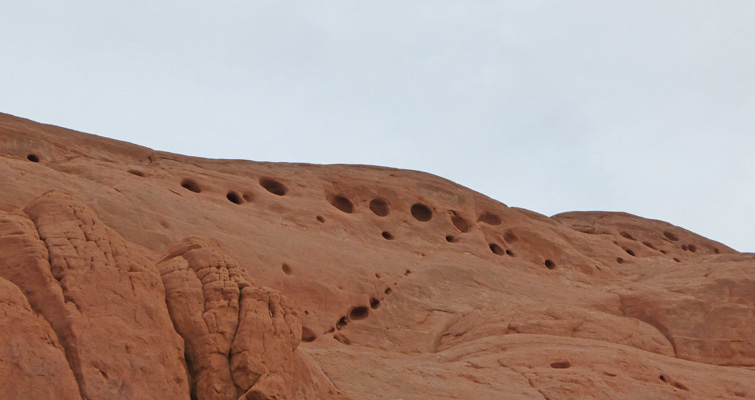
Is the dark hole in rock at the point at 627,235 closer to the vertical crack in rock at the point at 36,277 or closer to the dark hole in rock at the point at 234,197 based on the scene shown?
the dark hole in rock at the point at 234,197

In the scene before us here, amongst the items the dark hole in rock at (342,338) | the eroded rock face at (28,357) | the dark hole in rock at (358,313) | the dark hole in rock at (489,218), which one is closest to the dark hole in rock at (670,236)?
the dark hole in rock at (489,218)

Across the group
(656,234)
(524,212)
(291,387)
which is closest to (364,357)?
(291,387)

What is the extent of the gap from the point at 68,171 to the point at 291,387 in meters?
7.50

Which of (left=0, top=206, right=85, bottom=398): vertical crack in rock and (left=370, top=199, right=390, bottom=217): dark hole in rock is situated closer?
(left=0, top=206, right=85, bottom=398): vertical crack in rock

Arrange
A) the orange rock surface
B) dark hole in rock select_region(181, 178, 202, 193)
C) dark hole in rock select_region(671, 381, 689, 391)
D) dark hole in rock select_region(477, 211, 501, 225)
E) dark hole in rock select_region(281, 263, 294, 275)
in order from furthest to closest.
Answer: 1. dark hole in rock select_region(477, 211, 501, 225)
2. dark hole in rock select_region(181, 178, 202, 193)
3. dark hole in rock select_region(281, 263, 294, 275)
4. dark hole in rock select_region(671, 381, 689, 391)
5. the orange rock surface

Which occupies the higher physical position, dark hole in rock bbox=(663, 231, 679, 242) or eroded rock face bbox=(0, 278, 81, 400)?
dark hole in rock bbox=(663, 231, 679, 242)

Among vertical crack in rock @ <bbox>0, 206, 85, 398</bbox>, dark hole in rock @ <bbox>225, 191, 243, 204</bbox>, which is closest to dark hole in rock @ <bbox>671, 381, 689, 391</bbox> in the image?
vertical crack in rock @ <bbox>0, 206, 85, 398</bbox>

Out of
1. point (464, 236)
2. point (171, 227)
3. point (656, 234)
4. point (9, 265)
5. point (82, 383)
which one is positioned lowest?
point (82, 383)

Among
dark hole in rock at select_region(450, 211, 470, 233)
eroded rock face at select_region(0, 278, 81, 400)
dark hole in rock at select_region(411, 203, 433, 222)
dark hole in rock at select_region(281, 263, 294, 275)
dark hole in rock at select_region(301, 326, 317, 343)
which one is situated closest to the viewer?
eroded rock face at select_region(0, 278, 81, 400)

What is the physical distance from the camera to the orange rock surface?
25.2 feet

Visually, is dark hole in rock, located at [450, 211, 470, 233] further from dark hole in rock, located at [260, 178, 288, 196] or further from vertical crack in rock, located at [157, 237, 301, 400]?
vertical crack in rock, located at [157, 237, 301, 400]

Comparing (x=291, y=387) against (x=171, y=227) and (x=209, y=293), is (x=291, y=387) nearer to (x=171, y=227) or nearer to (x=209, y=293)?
(x=209, y=293)

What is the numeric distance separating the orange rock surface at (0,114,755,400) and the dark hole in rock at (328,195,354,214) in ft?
0.09

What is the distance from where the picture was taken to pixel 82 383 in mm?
6992
